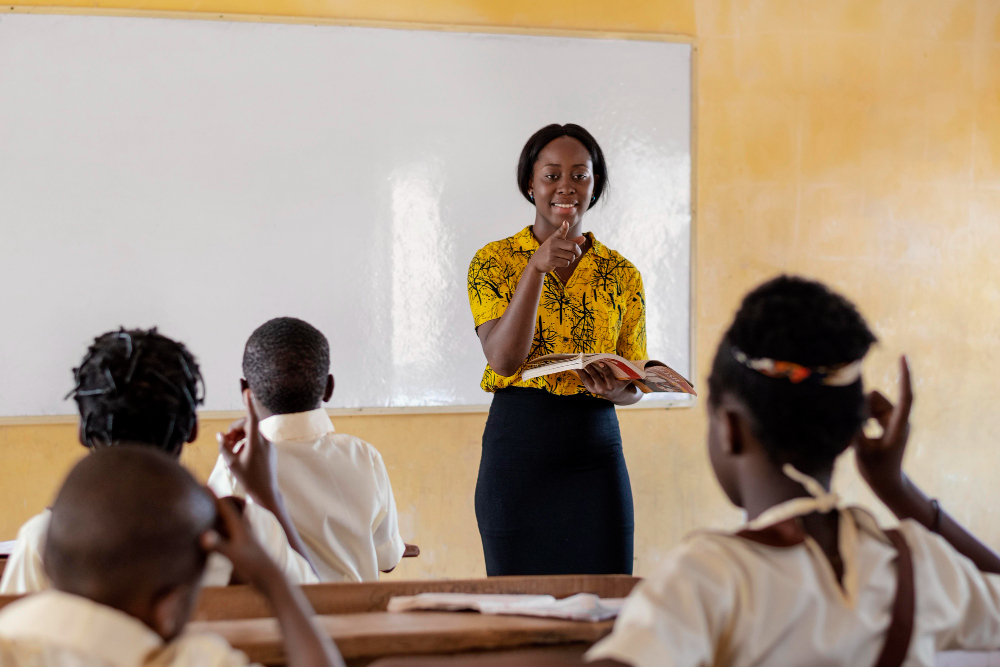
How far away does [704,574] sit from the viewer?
89 centimetres

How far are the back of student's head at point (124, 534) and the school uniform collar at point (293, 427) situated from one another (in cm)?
82

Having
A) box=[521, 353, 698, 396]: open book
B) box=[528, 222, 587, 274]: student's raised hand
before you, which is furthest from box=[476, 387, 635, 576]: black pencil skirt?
box=[528, 222, 587, 274]: student's raised hand

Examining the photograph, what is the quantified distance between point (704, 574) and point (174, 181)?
2.62m

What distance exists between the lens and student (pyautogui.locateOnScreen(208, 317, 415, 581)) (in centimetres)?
163

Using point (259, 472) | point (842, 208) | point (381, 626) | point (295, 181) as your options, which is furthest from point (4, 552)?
point (842, 208)

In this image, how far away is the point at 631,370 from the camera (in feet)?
6.36

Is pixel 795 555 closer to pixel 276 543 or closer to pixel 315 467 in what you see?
pixel 276 543

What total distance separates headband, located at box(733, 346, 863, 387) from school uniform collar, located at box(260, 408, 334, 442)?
99cm

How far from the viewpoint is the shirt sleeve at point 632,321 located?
2.25m

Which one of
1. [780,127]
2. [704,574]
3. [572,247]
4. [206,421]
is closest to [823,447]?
[704,574]

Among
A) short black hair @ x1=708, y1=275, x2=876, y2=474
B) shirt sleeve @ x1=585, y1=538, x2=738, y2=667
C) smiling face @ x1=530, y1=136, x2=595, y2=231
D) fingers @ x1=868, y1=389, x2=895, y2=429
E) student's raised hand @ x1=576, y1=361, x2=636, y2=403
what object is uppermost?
smiling face @ x1=530, y1=136, x2=595, y2=231

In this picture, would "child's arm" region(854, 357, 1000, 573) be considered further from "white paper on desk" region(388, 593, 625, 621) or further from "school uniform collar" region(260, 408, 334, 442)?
"school uniform collar" region(260, 408, 334, 442)

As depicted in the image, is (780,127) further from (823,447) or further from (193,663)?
(193,663)

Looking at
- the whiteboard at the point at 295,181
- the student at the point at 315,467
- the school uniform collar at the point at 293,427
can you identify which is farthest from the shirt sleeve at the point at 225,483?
the whiteboard at the point at 295,181
